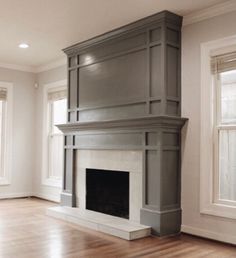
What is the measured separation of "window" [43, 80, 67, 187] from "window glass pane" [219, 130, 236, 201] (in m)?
3.64

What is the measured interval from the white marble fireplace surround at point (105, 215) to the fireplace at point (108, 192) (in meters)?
0.10

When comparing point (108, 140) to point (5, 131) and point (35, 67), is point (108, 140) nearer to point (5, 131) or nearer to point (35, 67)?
point (5, 131)

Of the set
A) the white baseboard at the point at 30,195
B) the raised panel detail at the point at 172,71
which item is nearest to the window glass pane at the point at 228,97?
the raised panel detail at the point at 172,71

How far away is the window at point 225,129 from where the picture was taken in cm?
412

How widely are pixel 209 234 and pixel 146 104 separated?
1.81 meters

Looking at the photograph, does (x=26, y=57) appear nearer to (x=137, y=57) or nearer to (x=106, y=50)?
(x=106, y=50)

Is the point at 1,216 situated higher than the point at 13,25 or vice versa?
the point at 13,25

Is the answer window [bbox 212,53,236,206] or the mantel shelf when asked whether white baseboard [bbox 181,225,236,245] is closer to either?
window [bbox 212,53,236,206]

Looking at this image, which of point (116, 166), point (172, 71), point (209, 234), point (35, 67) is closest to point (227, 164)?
point (209, 234)

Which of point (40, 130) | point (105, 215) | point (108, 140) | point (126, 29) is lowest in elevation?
point (105, 215)

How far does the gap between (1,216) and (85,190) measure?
1.38 metres

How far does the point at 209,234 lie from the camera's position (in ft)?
13.7

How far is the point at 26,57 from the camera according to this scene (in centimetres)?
681

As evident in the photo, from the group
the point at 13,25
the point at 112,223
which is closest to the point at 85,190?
the point at 112,223
